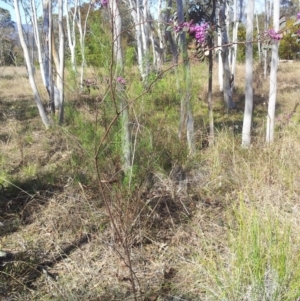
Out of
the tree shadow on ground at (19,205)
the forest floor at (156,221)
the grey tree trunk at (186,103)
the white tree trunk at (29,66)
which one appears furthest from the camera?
the white tree trunk at (29,66)

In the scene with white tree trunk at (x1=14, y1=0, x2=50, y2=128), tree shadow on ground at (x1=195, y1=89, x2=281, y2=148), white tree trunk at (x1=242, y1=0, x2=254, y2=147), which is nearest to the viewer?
white tree trunk at (x1=242, y1=0, x2=254, y2=147)

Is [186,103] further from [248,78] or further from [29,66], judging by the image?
[29,66]

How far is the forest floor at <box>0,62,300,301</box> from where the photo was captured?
74.8 inches

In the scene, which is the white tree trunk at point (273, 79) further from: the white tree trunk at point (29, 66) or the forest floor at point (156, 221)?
the white tree trunk at point (29, 66)

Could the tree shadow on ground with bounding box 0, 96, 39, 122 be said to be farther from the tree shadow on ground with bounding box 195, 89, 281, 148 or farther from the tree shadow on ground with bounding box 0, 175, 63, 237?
the tree shadow on ground with bounding box 195, 89, 281, 148

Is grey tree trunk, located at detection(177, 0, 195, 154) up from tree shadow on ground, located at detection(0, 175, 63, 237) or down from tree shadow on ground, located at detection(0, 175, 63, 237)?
up

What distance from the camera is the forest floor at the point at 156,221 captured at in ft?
6.23

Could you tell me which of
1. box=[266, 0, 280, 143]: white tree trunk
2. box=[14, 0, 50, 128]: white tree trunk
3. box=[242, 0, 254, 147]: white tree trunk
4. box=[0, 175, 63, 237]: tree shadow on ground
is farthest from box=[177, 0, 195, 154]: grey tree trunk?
box=[14, 0, 50, 128]: white tree trunk

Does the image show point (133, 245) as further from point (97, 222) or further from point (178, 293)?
point (178, 293)

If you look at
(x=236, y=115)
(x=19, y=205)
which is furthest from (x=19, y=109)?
(x=19, y=205)

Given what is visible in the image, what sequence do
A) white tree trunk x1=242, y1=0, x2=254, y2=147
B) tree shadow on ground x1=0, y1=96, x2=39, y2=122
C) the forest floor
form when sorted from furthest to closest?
tree shadow on ground x1=0, y1=96, x2=39, y2=122, white tree trunk x1=242, y1=0, x2=254, y2=147, the forest floor

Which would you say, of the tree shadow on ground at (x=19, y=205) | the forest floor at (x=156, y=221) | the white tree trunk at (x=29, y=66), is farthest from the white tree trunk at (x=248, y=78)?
the white tree trunk at (x=29, y=66)

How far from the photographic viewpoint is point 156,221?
2.84 metres

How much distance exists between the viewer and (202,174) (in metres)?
3.50
